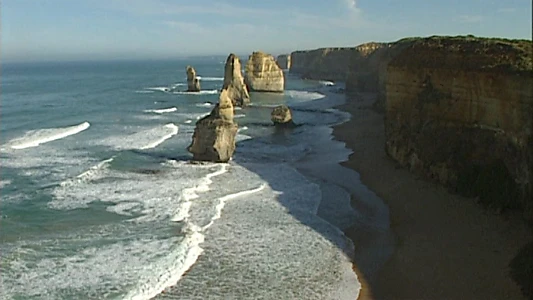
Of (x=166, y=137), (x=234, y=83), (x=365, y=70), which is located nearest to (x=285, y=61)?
(x=365, y=70)

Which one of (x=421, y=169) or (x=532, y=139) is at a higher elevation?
(x=532, y=139)

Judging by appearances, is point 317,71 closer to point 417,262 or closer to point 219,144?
point 219,144

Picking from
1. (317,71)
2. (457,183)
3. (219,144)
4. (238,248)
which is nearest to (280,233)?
(238,248)

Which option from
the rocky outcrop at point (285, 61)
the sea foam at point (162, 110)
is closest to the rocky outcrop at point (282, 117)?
the sea foam at point (162, 110)

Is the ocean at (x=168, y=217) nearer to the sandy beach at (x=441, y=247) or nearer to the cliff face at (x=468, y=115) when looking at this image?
the sandy beach at (x=441, y=247)

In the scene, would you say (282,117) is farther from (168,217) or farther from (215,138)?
(168,217)

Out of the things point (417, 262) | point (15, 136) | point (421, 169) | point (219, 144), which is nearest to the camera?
point (417, 262)
